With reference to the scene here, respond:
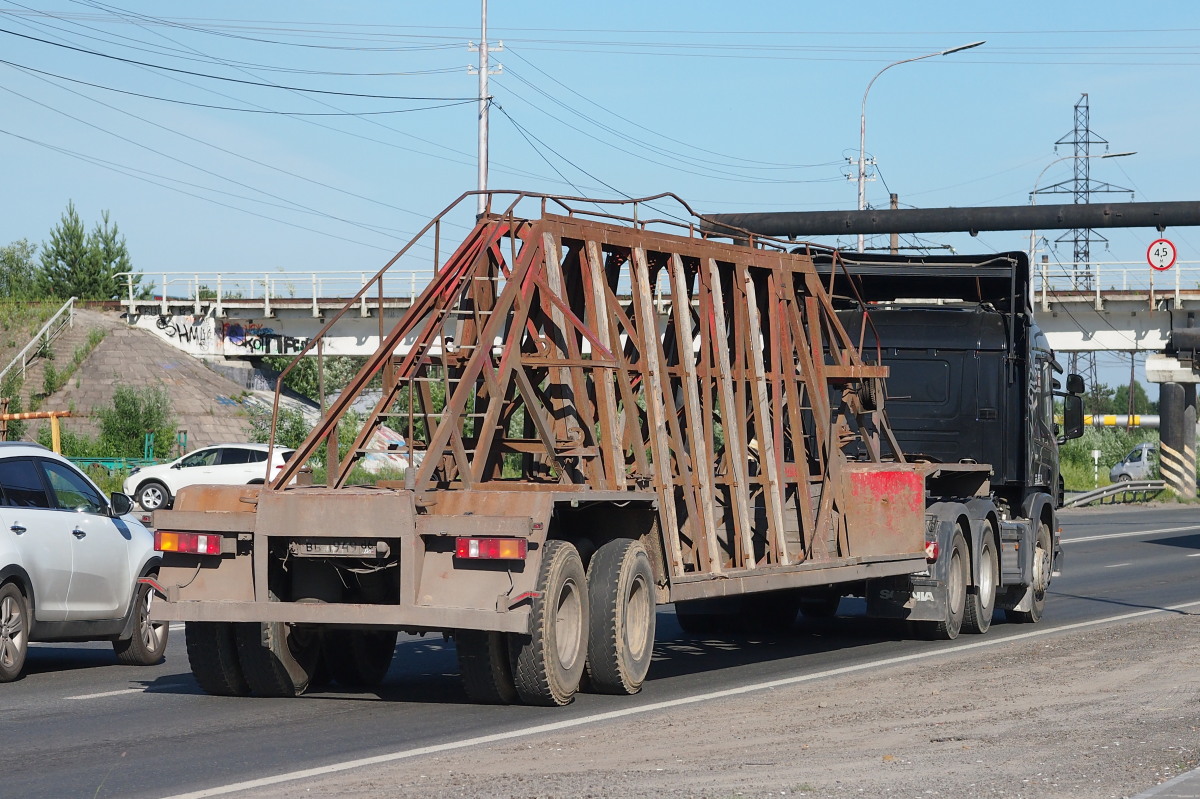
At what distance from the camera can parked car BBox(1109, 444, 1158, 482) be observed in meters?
65.0

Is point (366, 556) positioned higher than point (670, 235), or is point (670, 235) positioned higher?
point (670, 235)

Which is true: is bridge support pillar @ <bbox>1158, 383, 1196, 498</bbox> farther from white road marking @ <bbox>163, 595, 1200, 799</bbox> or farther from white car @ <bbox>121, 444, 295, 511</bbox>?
white road marking @ <bbox>163, 595, 1200, 799</bbox>

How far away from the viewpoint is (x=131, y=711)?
10.3 metres

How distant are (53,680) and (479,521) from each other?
174 inches

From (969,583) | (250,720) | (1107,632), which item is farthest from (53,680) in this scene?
(1107,632)

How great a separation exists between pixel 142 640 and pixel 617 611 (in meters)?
4.73

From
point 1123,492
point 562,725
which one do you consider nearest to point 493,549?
point 562,725

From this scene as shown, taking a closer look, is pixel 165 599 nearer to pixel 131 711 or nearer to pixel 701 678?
pixel 131 711

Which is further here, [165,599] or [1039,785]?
[165,599]

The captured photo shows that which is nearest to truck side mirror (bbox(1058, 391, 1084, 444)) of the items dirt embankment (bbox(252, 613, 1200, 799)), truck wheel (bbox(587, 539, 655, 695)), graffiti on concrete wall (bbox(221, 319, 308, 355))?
dirt embankment (bbox(252, 613, 1200, 799))

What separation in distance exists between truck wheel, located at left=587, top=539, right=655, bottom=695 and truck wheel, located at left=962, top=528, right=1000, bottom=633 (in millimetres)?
6574

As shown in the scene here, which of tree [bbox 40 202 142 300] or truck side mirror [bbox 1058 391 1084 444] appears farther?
tree [bbox 40 202 142 300]

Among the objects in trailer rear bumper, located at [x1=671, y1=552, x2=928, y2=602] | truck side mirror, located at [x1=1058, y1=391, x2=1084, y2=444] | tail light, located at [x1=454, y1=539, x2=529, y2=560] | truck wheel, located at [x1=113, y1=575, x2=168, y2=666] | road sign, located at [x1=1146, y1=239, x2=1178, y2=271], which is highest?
road sign, located at [x1=1146, y1=239, x2=1178, y2=271]

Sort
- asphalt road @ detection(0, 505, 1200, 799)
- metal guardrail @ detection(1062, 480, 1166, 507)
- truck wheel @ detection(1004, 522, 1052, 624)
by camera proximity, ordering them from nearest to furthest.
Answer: asphalt road @ detection(0, 505, 1200, 799)
truck wheel @ detection(1004, 522, 1052, 624)
metal guardrail @ detection(1062, 480, 1166, 507)
